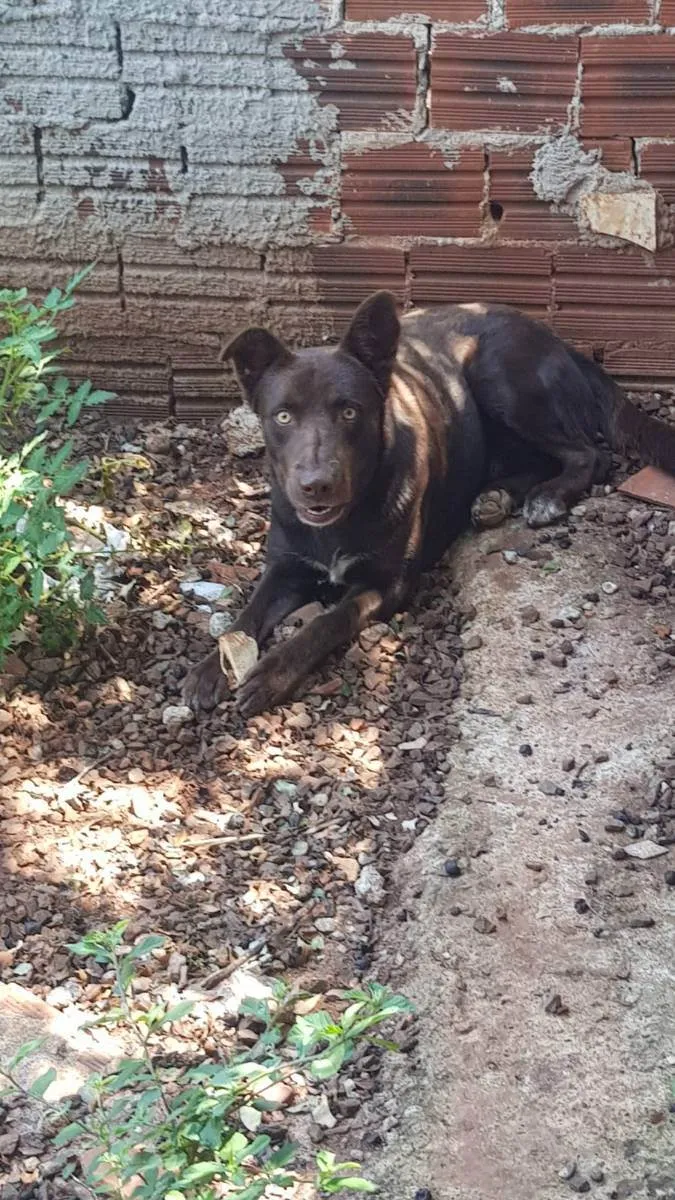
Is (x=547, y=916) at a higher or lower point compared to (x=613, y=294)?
lower

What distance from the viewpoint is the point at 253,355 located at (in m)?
4.63

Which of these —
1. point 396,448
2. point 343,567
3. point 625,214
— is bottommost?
point 343,567

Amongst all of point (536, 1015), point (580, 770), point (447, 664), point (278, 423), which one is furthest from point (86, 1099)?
point (278, 423)

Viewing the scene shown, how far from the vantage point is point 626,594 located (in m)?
4.65

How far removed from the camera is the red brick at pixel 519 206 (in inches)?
206

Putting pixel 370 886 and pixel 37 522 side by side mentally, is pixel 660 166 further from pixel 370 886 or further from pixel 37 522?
pixel 370 886

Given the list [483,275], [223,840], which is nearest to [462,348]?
[483,275]

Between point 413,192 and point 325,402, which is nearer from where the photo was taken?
point 325,402

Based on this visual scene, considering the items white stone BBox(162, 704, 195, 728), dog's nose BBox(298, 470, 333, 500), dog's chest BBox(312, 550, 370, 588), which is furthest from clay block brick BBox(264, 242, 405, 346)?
white stone BBox(162, 704, 195, 728)

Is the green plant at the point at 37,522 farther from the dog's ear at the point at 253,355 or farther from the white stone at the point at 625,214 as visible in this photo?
the white stone at the point at 625,214

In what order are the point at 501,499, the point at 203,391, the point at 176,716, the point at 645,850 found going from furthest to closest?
the point at 203,391 < the point at 501,499 < the point at 176,716 < the point at 645,850

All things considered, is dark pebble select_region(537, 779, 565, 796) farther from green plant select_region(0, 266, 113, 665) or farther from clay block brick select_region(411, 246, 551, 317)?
clay block brick select_region(411, 246, 551, 317)

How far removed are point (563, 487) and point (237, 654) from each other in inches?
58.7

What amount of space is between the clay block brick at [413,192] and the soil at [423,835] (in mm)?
1201
